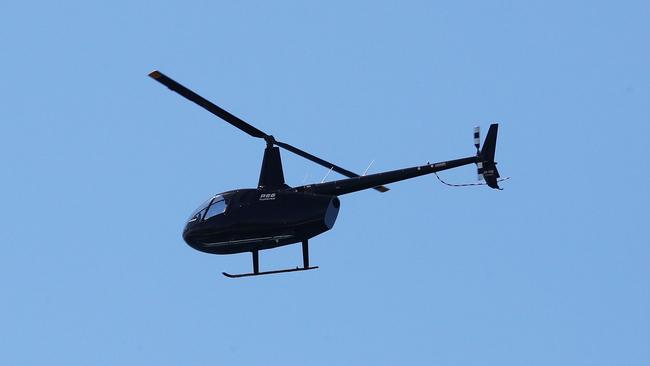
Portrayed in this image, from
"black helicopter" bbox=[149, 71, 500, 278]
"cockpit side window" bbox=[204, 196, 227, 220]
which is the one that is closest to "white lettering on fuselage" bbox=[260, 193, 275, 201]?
"black helicopter" bbox=[149, 71, 500, 278]

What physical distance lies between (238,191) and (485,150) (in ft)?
29.7

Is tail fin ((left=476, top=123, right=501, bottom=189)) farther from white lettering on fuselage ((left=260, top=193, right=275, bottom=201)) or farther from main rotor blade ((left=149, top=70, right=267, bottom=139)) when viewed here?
main rotor blade ((left=149, top=70, right=267, bottom=139))

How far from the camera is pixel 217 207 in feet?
156

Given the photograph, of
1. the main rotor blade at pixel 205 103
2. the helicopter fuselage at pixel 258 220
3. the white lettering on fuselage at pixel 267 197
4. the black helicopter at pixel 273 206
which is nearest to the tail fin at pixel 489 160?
the black helicopter at pixel 273 206

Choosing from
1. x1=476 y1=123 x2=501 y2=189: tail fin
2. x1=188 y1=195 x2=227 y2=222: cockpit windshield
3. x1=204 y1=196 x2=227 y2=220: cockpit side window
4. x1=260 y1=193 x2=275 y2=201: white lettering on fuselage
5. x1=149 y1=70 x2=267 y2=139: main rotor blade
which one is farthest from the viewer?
x1=188 y1=195 x2=227 y2=222: cockpit windshield

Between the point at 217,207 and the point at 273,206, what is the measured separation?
8.10ft

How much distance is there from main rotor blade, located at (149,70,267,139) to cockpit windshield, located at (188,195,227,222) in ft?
8.95

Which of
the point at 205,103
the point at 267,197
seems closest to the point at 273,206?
the point at 267,197

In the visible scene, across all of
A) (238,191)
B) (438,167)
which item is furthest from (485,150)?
(238,191)

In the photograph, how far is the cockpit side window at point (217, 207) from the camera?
155 feet

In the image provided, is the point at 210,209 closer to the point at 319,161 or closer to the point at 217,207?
the point at 217,207

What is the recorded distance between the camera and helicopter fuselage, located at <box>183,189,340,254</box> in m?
45.5

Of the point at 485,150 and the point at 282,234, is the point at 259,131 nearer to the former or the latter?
the point at 282,234

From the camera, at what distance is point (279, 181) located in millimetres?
47312
